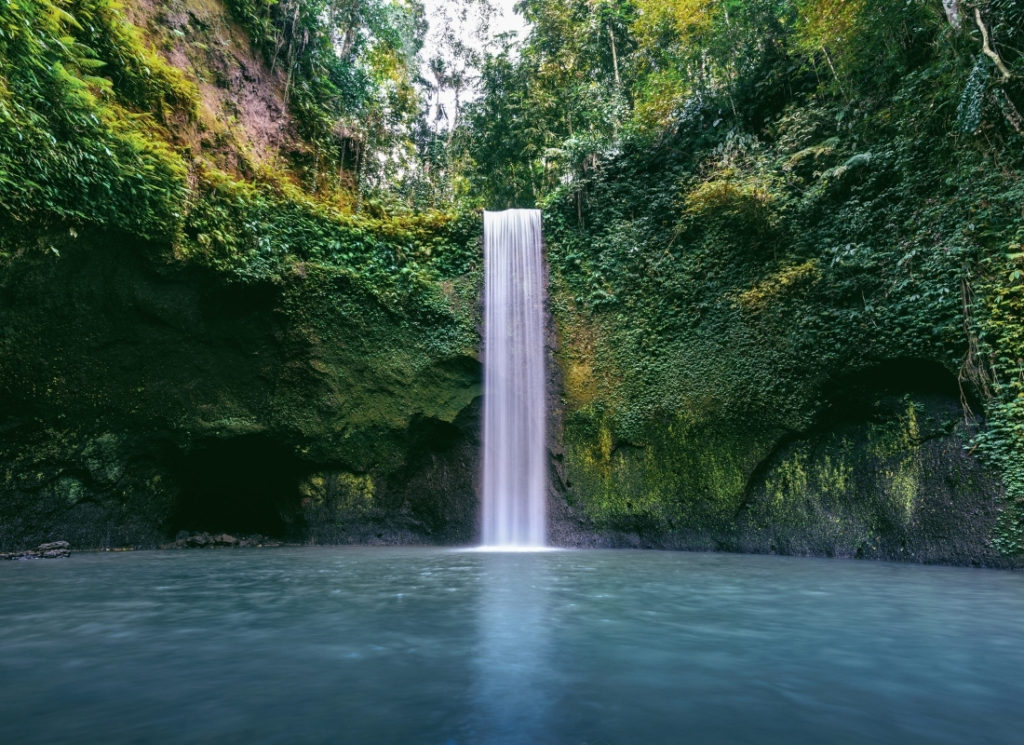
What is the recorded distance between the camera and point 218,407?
32.4ft

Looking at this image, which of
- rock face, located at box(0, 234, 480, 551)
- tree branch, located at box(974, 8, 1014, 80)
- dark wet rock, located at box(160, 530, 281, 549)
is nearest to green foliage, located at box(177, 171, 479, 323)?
rock face, located at box(0, 234, 480, 551)

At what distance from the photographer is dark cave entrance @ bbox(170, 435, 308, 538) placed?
399 inches

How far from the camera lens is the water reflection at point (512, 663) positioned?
6.69 feet

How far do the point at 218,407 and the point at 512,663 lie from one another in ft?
28.7

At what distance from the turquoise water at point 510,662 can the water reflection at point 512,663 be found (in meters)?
0.02

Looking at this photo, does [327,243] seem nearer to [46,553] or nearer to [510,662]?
[46,553]

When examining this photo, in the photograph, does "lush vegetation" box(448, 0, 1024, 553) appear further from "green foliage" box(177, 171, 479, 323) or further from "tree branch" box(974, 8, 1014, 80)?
"green foliage" box(177, 171, 479, 323)

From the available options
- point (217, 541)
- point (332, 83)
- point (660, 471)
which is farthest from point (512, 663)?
point (332, 83)

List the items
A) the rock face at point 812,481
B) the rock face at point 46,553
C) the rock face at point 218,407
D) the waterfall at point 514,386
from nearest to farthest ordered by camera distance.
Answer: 1. the rock face at point 812,481
2. the rock face at point 46,553
3. the rock face at point 218,407
4. the waterfall at point 514,386

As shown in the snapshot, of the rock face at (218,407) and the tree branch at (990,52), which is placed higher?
the tree branch at (990,52)

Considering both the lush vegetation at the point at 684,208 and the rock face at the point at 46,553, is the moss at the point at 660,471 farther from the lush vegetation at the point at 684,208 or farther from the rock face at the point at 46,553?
the rock face at the point at 46,553

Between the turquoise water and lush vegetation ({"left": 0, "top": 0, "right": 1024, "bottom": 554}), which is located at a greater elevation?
lush vegetation ({"left": 0, "top": 0, "right": 1024, "bottom": 554})

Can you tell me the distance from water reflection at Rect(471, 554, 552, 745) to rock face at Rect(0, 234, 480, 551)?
19.5 ft

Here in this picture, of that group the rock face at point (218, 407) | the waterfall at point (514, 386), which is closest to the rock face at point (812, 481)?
the waterfall at point (514, 386)
